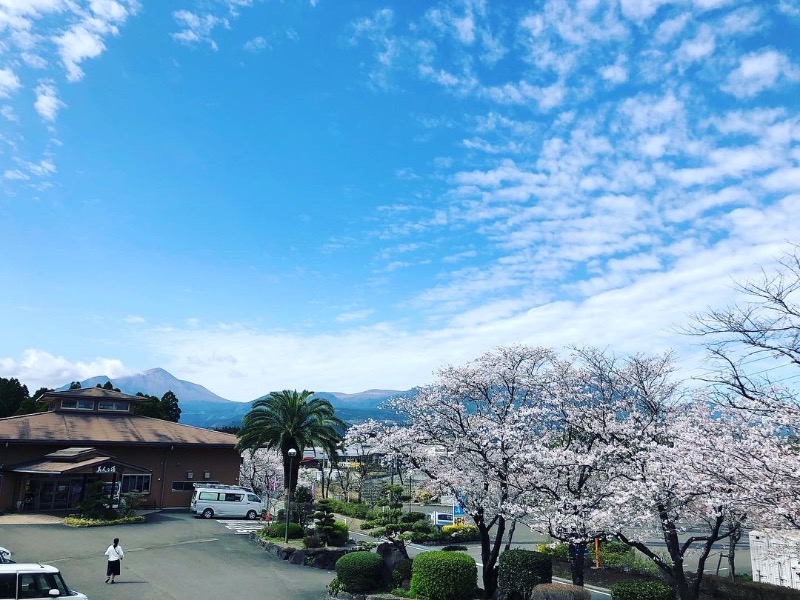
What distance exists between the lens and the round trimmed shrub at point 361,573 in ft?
56.5

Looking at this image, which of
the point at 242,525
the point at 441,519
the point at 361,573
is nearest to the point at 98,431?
the point at 242,525

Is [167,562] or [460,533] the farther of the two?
[460,533]

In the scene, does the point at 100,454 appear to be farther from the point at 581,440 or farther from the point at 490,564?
the point at 581,440

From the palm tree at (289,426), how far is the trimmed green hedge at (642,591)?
19.8 metres

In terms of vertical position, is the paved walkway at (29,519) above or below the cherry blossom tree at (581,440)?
below

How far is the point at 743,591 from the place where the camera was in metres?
15.5

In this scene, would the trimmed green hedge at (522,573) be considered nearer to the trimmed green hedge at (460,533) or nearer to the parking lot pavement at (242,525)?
the trimmed green hedge at (460,533)

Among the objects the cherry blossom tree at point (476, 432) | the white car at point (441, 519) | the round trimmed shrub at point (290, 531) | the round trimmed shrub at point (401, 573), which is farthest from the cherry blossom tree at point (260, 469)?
the cherry blossom tree at point (476, 432)

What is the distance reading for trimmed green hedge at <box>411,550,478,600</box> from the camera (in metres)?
15.2

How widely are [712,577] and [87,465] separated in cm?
3038

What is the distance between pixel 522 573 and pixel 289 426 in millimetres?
18794

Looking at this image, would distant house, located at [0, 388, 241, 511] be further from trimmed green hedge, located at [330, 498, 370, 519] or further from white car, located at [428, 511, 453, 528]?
white car, located at [428, 511, 453, 528]

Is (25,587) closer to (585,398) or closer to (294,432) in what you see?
(585,398)

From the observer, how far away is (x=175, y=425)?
4262cm
